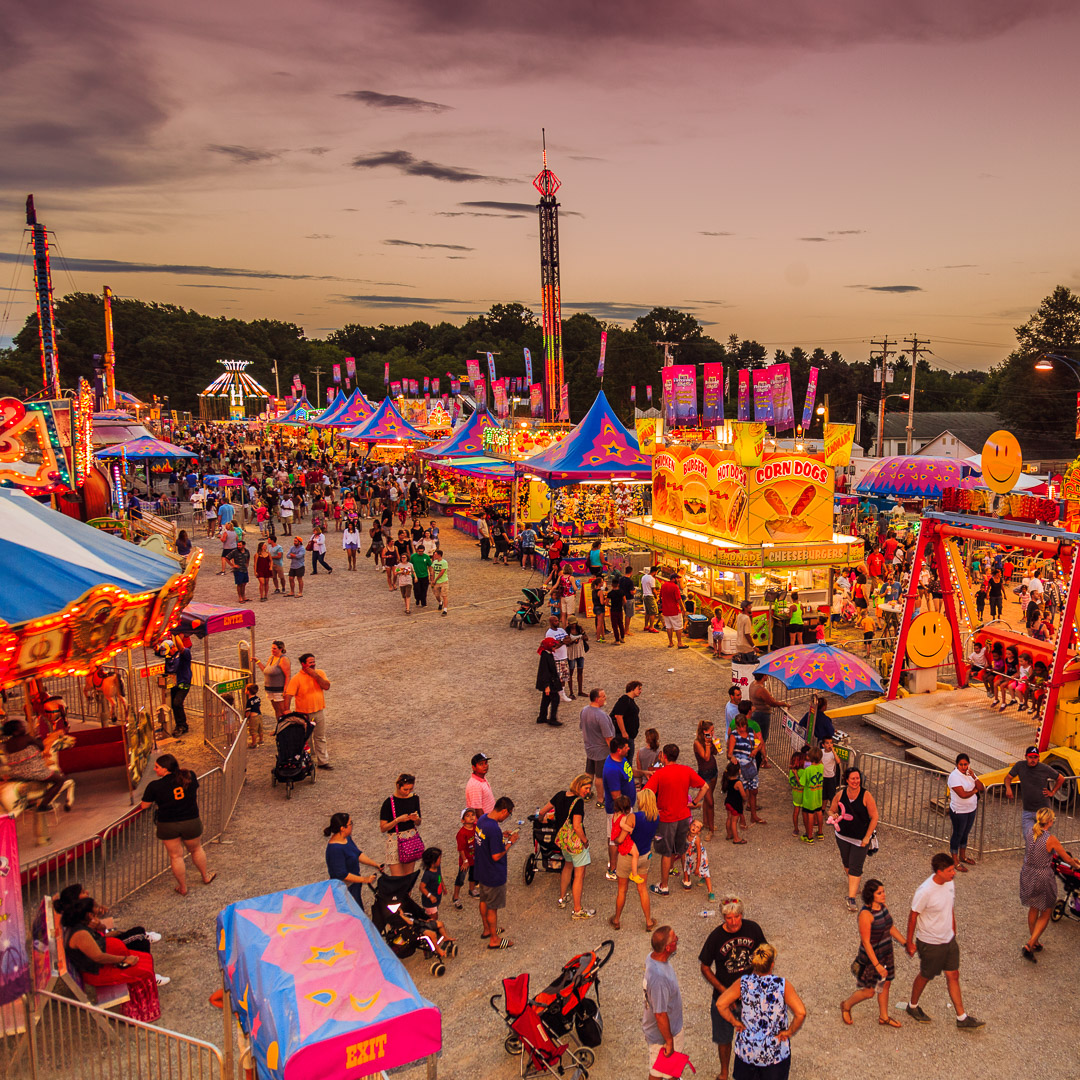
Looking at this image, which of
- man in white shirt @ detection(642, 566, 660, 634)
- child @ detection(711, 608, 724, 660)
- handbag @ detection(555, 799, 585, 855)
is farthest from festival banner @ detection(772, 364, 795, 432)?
handbag @ detection(555, 799, 585, 855)

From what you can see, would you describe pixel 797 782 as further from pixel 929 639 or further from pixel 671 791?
pixel 929 639

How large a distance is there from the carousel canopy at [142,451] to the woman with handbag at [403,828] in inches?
1091

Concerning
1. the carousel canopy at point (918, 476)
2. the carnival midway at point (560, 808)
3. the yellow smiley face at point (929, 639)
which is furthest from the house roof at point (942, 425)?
the yellow smiley face at point (929, 639)

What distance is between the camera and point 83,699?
1248cm

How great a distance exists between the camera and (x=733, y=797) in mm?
9023

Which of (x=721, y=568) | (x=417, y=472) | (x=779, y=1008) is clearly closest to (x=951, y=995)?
(x=779, y=1008)

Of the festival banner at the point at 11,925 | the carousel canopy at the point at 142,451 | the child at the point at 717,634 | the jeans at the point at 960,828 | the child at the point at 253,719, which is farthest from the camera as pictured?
the carousel canopy at the point at 142,451

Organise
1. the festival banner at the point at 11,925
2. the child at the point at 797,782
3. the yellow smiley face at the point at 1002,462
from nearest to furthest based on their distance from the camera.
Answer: the festival banner at the point at 11,925, the child at the point at 797,782, the yellow smiley face at the point at 1002,462

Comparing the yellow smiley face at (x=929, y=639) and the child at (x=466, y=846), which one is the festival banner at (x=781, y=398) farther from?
the child at (x=466, y=846)

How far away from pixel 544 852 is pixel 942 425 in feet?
211

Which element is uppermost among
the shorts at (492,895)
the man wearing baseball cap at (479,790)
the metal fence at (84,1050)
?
the man wearing baseball cap at (479,790)

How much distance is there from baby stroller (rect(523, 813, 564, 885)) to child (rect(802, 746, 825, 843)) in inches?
108

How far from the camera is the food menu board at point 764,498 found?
1703cm

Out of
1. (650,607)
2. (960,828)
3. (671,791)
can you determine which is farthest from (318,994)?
(650,607)
